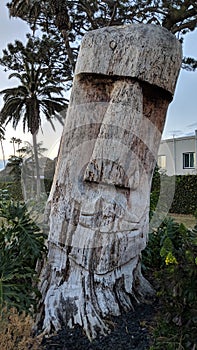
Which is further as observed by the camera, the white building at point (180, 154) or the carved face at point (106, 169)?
the white building at point (180, 154)

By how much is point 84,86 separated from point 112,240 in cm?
133

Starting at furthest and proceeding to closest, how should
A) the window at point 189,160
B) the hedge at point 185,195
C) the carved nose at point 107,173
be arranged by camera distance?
the window at point 189,160 < the hedge at point 185,195 < the carved nose at point 107,173

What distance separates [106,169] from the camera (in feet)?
9.81

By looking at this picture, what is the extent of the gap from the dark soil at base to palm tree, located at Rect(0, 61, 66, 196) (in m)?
16.6

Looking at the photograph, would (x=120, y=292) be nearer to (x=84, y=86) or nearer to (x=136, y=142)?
(x=136, y=142)

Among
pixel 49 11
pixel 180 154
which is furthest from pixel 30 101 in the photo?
pixel 180 154

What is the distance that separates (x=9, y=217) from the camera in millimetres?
3436

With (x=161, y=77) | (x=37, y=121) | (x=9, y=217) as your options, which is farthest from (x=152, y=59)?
(x=37, y=121)

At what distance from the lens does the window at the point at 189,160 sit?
74.3ft

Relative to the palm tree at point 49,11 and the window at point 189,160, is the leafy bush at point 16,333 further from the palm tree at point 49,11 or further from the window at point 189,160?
the window at point 189,160

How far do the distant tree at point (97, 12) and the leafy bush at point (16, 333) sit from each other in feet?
36.8

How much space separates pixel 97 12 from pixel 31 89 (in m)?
7.14

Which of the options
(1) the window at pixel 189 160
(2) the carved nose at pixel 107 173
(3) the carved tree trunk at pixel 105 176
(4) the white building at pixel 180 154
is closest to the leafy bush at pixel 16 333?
(3) the carved tree trunk at pixel 105 176

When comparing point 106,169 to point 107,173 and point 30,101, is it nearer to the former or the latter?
point 107,173
